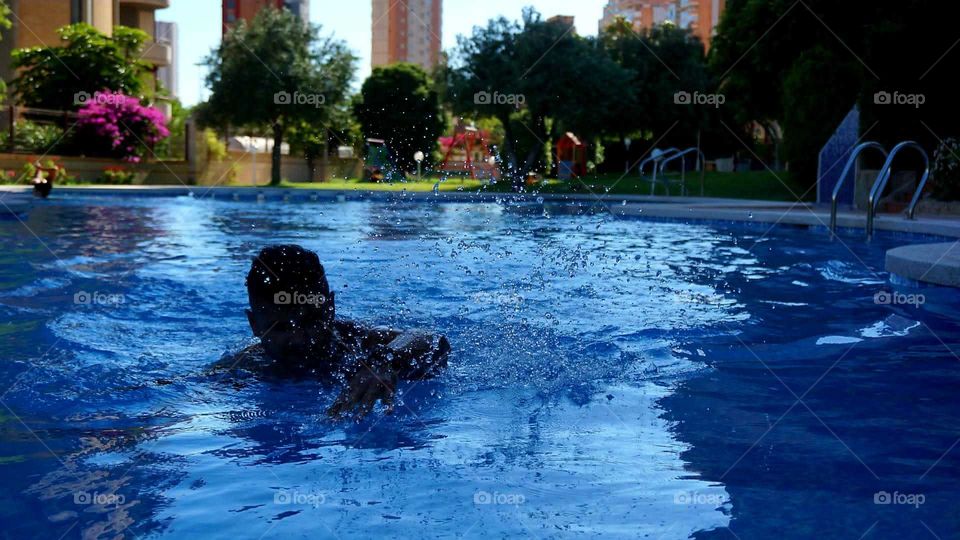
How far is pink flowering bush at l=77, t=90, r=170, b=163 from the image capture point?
106 ft

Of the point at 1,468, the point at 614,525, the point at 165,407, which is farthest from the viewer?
the point at 165,407

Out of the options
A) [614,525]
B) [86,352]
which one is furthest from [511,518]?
[86,352]

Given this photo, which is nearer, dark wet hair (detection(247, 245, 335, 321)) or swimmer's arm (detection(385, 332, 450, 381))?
dark wet hair (detection(247, 245, 335, 321))

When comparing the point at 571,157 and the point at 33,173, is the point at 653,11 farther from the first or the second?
the point at 33,173

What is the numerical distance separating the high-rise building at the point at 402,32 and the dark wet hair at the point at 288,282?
139626mm

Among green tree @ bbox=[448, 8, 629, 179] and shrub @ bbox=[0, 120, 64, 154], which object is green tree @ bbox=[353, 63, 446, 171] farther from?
shrub @ bbox=[0, 120, 64, 154]

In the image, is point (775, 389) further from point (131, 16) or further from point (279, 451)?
point (131, 16)

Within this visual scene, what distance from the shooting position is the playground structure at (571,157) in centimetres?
4153

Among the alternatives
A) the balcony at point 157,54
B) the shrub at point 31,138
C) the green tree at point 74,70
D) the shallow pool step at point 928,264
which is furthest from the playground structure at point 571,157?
the shallow pool step at point 928,264

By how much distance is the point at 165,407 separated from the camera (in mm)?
4266

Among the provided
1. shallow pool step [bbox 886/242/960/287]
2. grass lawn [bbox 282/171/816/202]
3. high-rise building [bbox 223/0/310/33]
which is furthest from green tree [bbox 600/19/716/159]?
high-rise building [bbox 223/0/310/33]

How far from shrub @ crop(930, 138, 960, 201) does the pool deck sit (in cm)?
100

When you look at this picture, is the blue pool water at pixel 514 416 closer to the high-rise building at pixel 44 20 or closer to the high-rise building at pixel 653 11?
the high-rise building at pixel 44 20

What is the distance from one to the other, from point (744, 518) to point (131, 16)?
1929 inches
